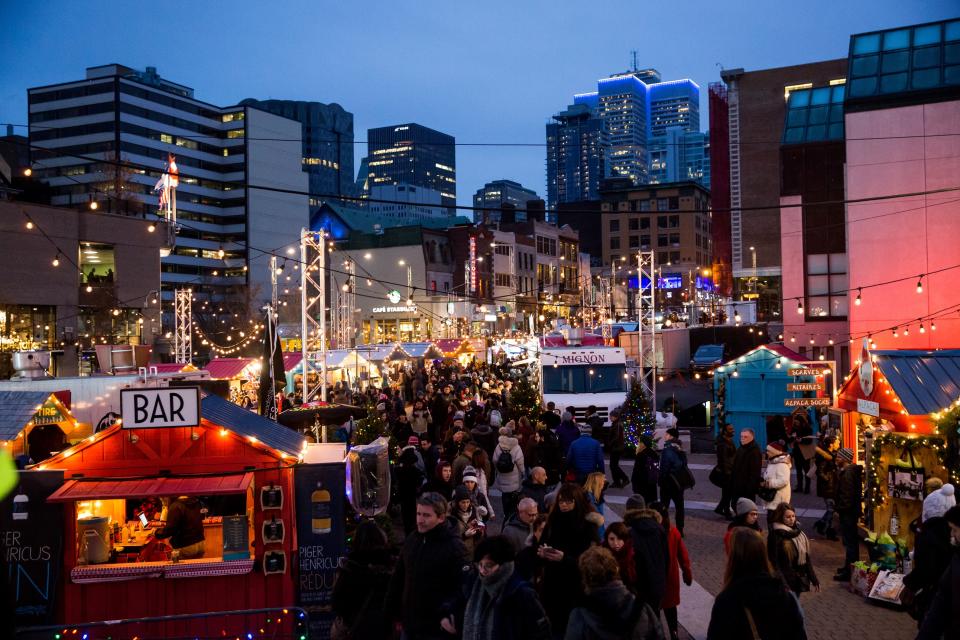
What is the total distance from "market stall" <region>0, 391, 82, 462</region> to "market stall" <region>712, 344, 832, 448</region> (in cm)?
1572

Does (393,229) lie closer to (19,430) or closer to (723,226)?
(723,226)

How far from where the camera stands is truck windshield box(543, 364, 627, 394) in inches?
950

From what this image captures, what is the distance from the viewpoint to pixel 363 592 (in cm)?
632

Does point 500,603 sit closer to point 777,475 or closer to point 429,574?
point 429,574

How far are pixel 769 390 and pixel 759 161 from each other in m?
55.6

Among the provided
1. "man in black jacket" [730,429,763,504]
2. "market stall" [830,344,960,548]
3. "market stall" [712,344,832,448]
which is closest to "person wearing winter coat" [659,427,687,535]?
"man in black jacket" [730,429,763,504]

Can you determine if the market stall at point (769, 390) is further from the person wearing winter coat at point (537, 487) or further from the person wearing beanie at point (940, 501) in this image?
the person wearing winter coat at point (537, 487)

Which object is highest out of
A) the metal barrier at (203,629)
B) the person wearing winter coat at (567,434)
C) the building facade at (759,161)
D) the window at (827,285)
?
the building facade at (759,161)

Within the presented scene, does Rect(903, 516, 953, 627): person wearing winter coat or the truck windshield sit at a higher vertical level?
the truck windshield

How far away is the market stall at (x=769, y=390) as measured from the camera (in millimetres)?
21781

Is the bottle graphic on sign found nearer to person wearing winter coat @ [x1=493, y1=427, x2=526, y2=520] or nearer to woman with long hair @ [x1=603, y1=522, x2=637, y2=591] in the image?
person wearing winter coat @ [x1=493, y1=427, x2=526, y2=520]

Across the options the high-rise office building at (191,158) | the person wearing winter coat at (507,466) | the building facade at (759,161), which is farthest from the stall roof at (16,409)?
the high-rise office building at (191,158)

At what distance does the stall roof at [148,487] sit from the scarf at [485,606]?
4268mm

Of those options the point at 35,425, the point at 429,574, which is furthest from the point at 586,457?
the point at 35,425
